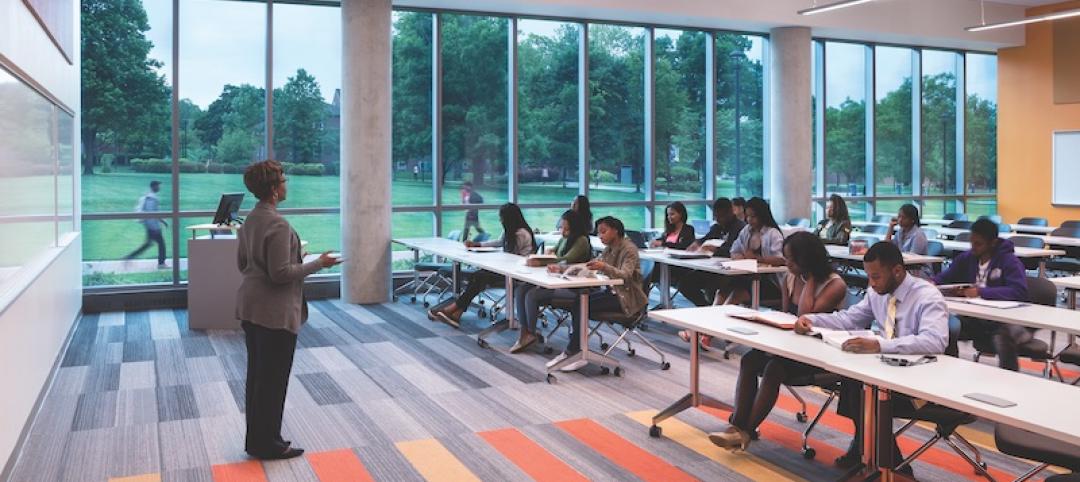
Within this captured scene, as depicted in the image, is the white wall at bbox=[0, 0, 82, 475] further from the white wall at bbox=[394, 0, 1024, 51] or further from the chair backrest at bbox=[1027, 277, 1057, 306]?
the chair backrest at bbox=[1027, 277, 1057, 306]

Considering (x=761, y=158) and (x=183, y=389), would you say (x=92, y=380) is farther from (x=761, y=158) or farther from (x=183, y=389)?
(x=761, y=158)

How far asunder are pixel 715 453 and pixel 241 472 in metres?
2.55

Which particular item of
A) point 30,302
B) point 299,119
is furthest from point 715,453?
point 299,119

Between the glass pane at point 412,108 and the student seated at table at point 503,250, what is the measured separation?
8.89 ft

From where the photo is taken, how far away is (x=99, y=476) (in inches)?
183

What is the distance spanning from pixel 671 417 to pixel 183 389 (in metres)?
3.53

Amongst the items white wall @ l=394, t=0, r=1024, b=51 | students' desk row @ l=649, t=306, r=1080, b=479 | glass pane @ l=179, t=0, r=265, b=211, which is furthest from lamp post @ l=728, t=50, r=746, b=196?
students' desk row @ l=649, t=306, r=1080, b=479

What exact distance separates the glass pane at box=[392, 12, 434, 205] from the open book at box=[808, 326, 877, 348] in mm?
7840

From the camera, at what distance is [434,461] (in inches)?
192

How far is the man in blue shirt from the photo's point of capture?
1042 centimetres

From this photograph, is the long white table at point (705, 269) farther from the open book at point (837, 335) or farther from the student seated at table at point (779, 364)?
the open book at point (837, 335)

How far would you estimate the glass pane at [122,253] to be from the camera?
10211 mm

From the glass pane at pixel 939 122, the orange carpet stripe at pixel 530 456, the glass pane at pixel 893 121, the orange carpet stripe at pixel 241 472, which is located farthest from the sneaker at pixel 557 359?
the glass pane at pixel 939 122

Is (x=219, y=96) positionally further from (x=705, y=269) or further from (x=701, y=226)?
(x=701, y=226)
